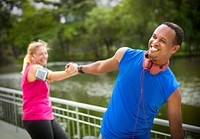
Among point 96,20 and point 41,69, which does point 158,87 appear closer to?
point 41,69

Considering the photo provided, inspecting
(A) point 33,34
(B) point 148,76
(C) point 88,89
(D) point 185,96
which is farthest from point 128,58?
(A) point 33,34

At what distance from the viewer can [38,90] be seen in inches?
58.2

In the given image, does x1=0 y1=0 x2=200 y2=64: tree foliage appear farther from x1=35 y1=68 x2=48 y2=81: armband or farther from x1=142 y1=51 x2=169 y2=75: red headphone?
x1=142 y1=51 x2=169 y2=75: red headphone

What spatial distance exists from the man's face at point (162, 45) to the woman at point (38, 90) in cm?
61

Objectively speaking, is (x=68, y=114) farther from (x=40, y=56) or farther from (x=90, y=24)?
(x=90, y=24)

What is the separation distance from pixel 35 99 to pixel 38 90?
6 cm

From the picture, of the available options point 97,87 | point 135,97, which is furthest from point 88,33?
point 135,97

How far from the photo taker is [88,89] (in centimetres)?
1089

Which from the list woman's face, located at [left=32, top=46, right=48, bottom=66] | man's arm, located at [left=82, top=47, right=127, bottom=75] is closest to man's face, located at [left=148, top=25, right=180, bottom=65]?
man's arm, located at [left=82, top=47, right=127, bottom=75]

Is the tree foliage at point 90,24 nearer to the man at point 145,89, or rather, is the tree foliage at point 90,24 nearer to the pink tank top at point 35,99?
the pink tank top at point 35,99

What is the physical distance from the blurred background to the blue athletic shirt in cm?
838

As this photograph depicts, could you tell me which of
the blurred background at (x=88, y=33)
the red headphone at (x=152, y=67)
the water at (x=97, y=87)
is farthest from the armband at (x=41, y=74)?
the blurred background at (x=88, y=33)

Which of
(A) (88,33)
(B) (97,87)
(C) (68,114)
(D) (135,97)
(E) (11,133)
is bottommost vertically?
(B) (97,87)

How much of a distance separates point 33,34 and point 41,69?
14.0 m
